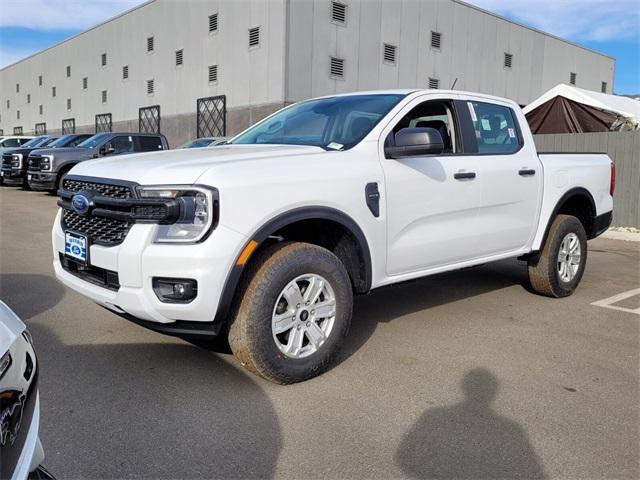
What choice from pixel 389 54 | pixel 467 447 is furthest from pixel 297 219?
pixel 389 54

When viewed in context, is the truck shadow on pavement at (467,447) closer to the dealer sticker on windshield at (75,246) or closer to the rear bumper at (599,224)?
the dealer sticker on windshield at (75,246)

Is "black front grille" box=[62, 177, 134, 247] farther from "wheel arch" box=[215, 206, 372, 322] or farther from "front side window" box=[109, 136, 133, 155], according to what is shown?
"front side window" box=[109, 136, 133, 155]

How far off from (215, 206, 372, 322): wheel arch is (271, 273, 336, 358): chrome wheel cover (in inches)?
12.2

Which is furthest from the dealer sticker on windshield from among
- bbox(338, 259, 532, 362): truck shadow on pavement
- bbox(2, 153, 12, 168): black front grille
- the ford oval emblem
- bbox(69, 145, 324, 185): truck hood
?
bbox(2, 153, 12, 168): black front grille

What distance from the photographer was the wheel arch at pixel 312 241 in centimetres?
321

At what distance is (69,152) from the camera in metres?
13.8

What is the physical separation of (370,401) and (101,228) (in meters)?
1.89

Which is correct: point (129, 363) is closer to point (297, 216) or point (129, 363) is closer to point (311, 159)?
point (297, 216)

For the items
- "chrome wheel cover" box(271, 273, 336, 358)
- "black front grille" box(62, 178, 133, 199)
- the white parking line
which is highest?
"black front grille" box(62, 178, 133, 199)

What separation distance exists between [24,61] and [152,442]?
2061 inches

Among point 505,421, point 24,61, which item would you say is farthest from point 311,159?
point 24,61

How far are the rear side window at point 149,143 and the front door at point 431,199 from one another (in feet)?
37.1

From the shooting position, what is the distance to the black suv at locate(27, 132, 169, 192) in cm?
1366

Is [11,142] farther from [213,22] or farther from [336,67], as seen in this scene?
[336,67]
